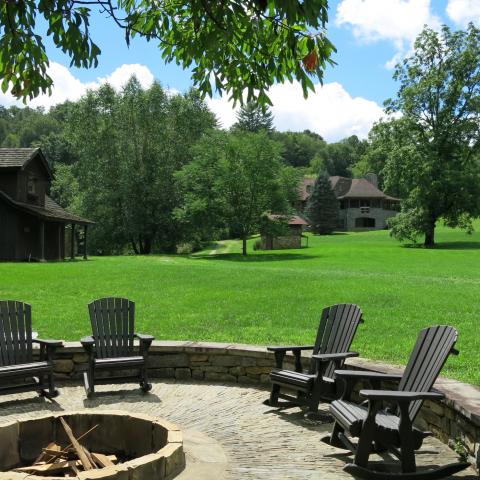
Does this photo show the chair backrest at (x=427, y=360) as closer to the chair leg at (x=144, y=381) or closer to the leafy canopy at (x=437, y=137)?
the chair leg at (x=144, y=381)

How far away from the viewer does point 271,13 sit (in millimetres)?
4301

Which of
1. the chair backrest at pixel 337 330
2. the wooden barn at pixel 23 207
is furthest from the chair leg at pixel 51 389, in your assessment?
the wooden barn at pixel 23 207

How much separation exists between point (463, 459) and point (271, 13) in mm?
3857

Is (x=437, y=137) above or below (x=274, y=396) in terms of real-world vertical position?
above

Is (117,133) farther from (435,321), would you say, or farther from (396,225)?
(435,321)

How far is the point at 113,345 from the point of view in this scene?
714cm

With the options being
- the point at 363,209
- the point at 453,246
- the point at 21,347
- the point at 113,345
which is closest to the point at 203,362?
the point at 113,345

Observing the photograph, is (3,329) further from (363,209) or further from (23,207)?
(363,209)

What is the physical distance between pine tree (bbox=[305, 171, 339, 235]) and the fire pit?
60.9 metres

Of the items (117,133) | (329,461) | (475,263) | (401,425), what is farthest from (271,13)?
(117,133)

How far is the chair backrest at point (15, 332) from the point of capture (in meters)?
6.68

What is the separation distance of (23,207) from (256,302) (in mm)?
20282

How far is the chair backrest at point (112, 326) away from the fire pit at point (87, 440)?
2.04m

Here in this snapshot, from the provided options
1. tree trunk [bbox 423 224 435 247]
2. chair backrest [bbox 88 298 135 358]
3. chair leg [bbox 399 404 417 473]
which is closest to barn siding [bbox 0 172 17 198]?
chair backrest [bbox 88 298 135 358]
